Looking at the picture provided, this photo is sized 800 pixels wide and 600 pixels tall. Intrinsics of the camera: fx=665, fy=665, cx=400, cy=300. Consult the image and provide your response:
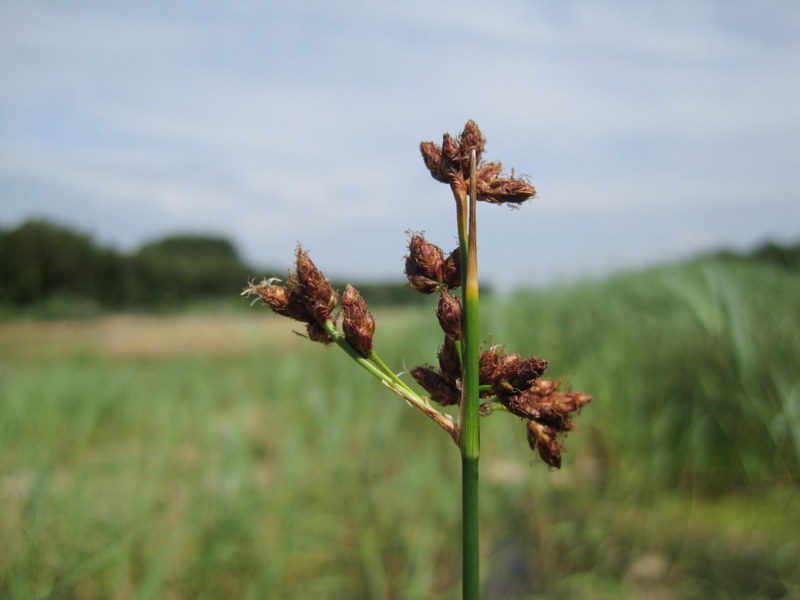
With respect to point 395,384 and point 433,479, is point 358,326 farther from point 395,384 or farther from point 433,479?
point 433,479

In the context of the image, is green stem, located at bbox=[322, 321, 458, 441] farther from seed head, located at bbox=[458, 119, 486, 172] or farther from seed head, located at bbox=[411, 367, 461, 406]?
seed head, located at bbox=[458, 119, 486, 172]

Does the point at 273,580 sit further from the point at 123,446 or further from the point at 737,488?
the point at 737,488

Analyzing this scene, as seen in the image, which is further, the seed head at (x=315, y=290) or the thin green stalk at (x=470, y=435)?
the seed head at (x=315, y=290)

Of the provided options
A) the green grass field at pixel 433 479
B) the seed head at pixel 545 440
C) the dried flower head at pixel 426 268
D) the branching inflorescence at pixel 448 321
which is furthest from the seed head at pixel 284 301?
the green grass field at pixel 433 479

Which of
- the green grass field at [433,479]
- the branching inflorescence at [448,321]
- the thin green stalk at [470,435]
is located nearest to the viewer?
the thin green stalk at [470,435]

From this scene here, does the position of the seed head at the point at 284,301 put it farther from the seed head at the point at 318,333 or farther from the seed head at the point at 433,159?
the seed head at the point at 433,159

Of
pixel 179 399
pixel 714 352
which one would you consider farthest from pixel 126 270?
pixel 714 352

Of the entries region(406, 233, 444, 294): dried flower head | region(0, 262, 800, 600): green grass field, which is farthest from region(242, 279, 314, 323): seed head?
region(0, 262, 800, 600): green grass field
